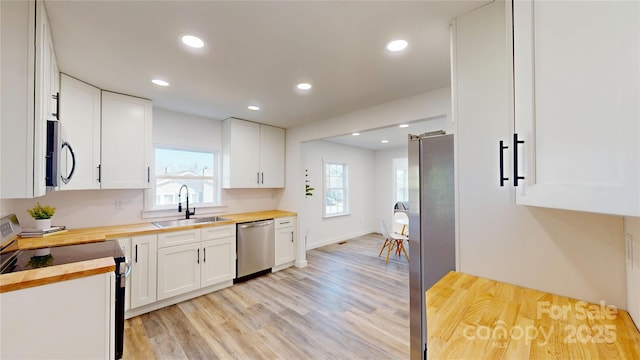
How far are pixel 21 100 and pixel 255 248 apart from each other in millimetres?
2799

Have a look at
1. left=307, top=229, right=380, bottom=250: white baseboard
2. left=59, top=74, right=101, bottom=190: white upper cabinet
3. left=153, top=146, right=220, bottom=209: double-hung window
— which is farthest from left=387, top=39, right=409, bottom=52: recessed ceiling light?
left=307, top=229, right=380, bottom=250: white baseboard

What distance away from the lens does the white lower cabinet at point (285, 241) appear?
3873 mm

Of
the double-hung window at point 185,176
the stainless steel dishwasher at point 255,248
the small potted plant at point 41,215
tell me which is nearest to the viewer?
the small potted plant at point 41,215

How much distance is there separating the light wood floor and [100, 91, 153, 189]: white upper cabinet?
149 centimetres

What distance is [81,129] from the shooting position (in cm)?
234

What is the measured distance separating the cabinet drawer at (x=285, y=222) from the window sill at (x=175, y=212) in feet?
2.83

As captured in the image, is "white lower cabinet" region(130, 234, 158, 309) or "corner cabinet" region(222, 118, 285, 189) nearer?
"white lower cabinet" region(130, 234, 158, 309)

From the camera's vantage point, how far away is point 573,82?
715 mm

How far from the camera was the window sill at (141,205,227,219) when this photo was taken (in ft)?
10.3

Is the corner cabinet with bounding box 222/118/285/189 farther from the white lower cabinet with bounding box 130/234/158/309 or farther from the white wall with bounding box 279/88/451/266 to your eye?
the white lower cabinet with bounding box 130/234/158/309

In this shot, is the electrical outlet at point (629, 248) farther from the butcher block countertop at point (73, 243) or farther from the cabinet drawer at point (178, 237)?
the cabinet drawer at point (178, 237)

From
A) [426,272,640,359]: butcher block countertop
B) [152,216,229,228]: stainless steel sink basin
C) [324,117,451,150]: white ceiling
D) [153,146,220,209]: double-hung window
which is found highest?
[324,117,451,150]: white ceiling

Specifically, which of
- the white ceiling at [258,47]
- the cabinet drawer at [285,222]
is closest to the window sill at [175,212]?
the cabinet drawer at [285,222]

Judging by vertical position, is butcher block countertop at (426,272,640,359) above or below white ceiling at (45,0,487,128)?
below
